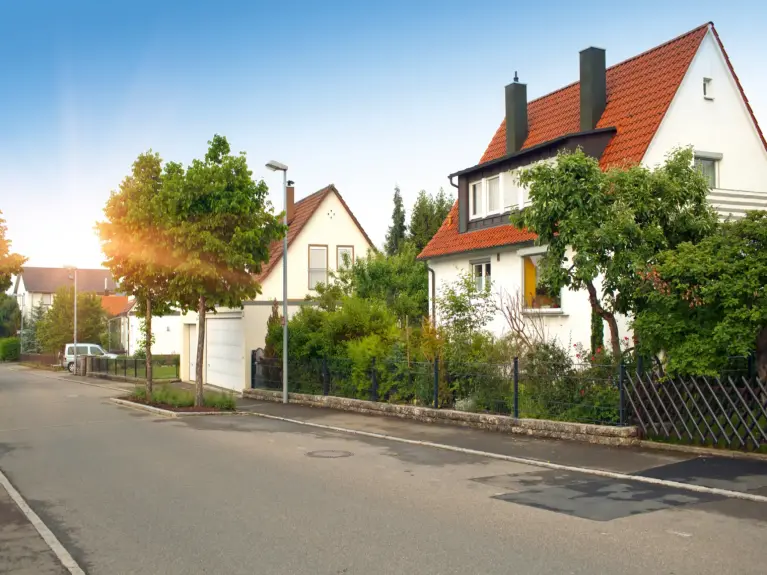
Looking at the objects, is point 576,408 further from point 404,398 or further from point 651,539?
point 651,539

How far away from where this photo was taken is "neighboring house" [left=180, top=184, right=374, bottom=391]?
32438 millimetres

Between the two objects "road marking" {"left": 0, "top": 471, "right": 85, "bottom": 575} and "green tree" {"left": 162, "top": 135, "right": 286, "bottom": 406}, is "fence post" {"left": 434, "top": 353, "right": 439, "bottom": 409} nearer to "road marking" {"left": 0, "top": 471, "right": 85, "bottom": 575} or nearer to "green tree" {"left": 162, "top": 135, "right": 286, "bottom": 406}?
"green tree" {"left": 162, "top": 135, "right": 286, "bottom": 406}

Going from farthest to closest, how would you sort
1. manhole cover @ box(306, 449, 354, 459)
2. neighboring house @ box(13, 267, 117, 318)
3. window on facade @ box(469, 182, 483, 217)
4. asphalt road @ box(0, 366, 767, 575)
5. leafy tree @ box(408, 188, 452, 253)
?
neighboring house @ box(13, 267, 117, 318) < leafy tree @ box(408, 188, 452, 253) < window on facade @ box(469, 182, 483, 217) < manhole cover @ box(306, 449, 354, 459) < asphalt road @ box(0, 366, 767, 575)

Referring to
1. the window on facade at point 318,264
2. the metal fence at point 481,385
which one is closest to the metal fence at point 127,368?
the window on facade at point 318,264

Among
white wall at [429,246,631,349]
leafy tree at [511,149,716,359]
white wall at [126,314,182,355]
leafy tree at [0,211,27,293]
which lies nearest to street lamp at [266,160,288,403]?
white wall at [429,246,631,349]

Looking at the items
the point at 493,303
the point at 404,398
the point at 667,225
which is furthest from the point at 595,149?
the point at 404,398

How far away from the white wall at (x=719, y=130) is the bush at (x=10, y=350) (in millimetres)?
69757

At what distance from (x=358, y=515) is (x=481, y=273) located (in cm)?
1704

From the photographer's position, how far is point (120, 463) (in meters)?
12.6

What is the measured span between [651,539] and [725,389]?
236 inches

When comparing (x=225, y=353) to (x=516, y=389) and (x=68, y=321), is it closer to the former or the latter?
(x=516, y=389)

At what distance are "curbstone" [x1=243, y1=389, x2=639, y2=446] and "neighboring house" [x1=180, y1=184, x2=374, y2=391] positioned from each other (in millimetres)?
8982

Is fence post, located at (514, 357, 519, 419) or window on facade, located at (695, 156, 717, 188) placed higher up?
window on facade, located at (695, 156, 717, 188)

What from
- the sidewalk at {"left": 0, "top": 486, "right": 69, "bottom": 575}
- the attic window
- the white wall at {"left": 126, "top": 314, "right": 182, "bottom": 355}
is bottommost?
the sidewalk at {"left": 0, "top": 486, "right": 69, "bottom": 575}
